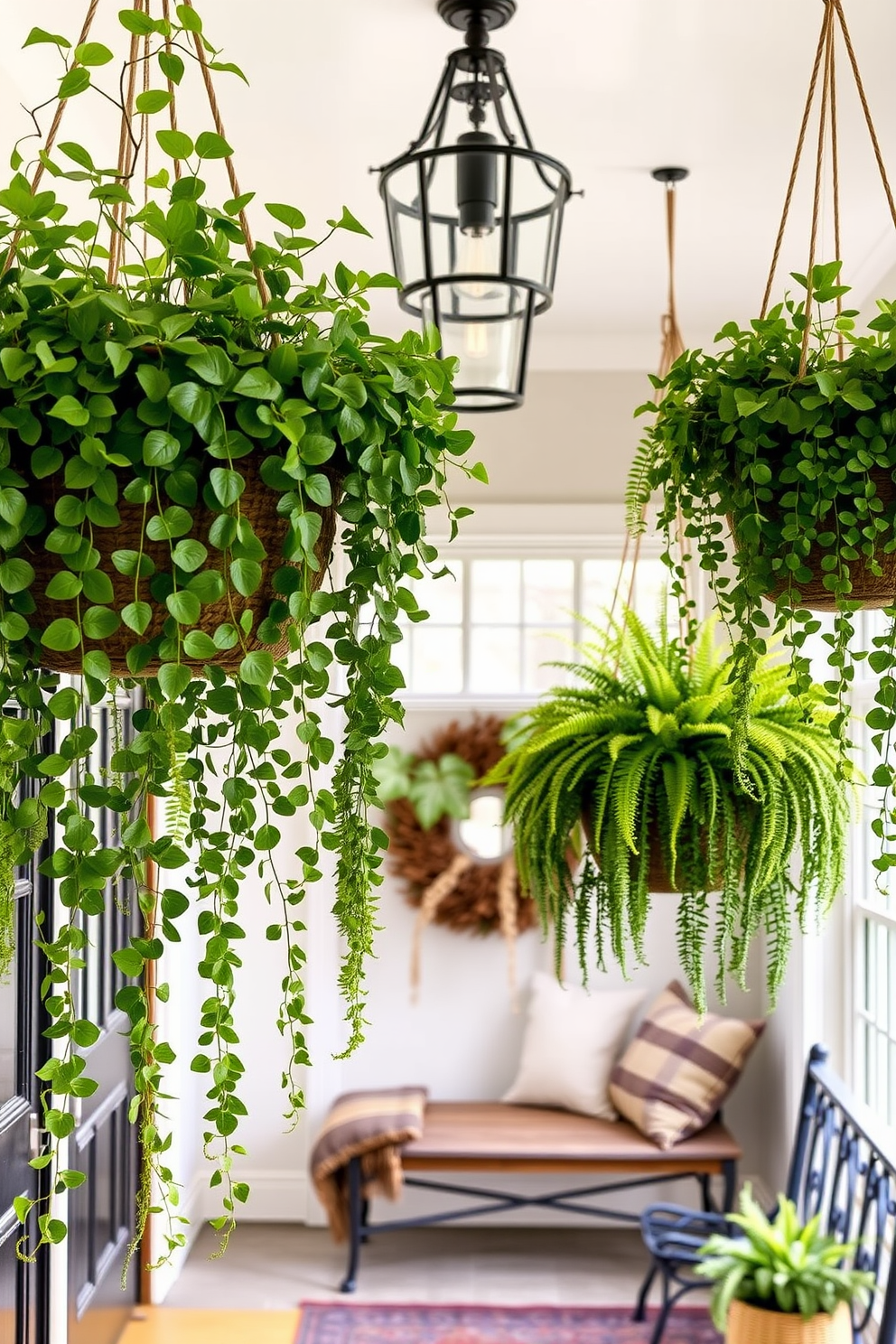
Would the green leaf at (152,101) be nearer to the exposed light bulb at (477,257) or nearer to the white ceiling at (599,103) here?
the exposed light bulb at (477,257)

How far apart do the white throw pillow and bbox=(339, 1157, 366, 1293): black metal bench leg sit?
65 centimetres

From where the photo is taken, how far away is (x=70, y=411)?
745mm

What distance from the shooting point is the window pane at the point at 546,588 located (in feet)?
14.9

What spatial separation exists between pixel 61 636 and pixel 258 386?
0.20m

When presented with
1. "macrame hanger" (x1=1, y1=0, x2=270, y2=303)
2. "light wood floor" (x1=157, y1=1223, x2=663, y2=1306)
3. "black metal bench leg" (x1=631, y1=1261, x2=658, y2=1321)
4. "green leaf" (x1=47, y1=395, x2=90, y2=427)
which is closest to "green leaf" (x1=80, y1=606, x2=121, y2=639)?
"green leaf" (x1=47, y1=395, x2=90, y2=427)

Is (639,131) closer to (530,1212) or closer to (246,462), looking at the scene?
(246,462)

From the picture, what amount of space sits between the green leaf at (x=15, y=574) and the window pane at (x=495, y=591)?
380cm

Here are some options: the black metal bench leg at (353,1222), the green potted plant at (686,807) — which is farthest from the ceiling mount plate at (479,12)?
the black metal bench leg at (353,1222)

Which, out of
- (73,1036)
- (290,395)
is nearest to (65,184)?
(290,395)

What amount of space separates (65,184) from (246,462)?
2.28 meters

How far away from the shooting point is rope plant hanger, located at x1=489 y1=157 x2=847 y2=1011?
1626 millimetres

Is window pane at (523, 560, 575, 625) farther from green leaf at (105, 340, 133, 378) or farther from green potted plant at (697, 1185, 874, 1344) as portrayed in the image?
green leaf at (105, 340, 133, 378)

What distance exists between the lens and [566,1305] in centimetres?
383

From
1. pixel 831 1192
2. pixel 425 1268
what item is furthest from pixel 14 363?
pixel 425 1268
